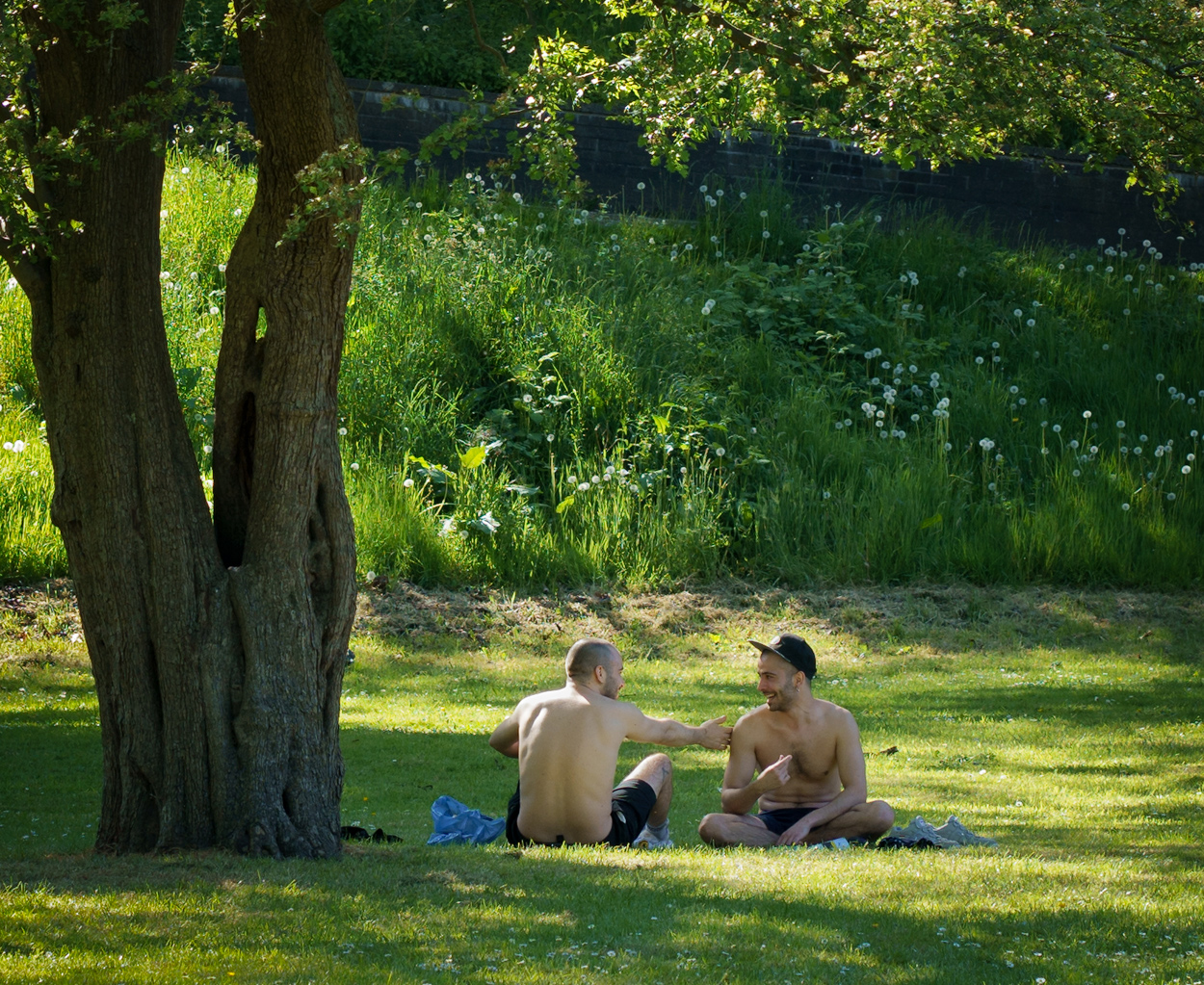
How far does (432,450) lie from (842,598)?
5.36 m

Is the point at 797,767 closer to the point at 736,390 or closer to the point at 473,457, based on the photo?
the point at 473,457

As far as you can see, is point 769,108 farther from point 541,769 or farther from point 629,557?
point 541,769

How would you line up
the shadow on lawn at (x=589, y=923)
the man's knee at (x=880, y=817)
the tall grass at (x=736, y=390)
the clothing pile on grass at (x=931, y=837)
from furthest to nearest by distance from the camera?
the tall grass at (x=736, y=390), the man's knee at (x=880, y=817), the clothing pile on grass at (x=931, y=837), the shadow on lawn at (x=589, y=923)

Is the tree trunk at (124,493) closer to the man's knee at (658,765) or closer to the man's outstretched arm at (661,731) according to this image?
the man's outstretched arm at (661,731)

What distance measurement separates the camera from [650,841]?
300 inches

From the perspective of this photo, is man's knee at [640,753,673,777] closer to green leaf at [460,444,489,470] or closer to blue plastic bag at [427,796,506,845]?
blue plastic bag at [427,796,506,845]

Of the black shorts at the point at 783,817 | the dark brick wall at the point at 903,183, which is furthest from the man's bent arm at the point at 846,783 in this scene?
the dark brick wall at the point at 903,183

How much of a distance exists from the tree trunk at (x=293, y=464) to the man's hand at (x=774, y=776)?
2.15 meters

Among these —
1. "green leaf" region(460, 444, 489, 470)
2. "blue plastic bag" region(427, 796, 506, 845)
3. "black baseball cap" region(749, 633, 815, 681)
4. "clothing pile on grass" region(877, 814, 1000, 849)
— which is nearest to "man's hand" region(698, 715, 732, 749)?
"black baseball cap" region(749, 633, 815, 681)

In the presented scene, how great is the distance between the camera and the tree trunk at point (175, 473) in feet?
22.2

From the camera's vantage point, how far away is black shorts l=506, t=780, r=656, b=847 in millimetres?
7312

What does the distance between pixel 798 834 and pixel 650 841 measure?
0.81 m

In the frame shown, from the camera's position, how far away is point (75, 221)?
6.57 metres

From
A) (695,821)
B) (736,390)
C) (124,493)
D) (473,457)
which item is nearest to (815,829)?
(695,821)
